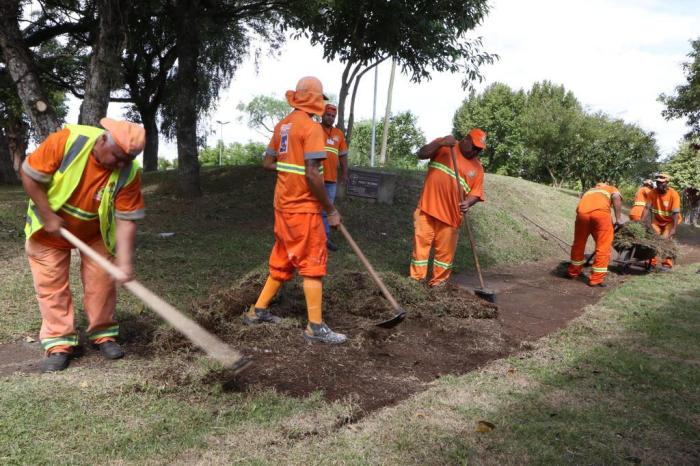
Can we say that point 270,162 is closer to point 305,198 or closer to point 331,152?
point 305,198

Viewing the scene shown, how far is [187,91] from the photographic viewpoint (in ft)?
38.7

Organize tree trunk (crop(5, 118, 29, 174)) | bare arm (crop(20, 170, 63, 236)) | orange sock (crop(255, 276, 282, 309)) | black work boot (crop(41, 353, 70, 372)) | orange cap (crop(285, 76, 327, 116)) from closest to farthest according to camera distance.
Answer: bare arm (crop(20, 170, 63, 236)) → black work boot (crop(41, 353, 70, 372)) → orange cap (crop(285, 76, 327, 116)) → orange sock (crop(255, 276, 282, 309)) → tree trunk (crop(5, 118, 29, 174))

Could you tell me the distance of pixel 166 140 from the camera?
1981cm

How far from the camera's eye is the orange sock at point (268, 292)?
4.67 m

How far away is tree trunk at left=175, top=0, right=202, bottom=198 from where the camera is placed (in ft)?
37.5

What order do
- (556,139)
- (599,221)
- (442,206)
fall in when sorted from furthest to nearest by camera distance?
(556,139) < (599,221) < (442,206)

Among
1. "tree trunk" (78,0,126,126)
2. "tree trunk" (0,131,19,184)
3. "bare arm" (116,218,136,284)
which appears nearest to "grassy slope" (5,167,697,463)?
"bare arm" (116,218,136,284)

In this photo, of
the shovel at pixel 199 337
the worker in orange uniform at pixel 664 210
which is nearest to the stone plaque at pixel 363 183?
the worker in orange uniform at pixel 664 210

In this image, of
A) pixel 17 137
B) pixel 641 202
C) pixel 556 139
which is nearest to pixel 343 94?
pixel 641 202

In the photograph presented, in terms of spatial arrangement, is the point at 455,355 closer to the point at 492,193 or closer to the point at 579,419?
the point at 579,419

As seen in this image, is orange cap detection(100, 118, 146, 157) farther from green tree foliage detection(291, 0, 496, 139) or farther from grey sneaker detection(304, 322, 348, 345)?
green tree foliage detection(291, 0, 496, 139)

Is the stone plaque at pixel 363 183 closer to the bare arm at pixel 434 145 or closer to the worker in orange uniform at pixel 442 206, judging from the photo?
the bare arm at pixel 434 145

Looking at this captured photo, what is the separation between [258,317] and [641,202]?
851cm

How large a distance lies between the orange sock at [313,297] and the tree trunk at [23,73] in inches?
187
